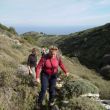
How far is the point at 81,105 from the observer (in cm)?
899

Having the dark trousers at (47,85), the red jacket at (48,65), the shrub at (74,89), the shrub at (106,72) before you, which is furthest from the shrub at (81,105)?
the shrub at (106,72)

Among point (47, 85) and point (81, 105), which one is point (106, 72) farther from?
point (81, 105)

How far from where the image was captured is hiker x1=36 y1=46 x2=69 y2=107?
365 inches

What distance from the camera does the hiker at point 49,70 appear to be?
9273 millimetres

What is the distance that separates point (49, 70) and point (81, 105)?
1.16 metres

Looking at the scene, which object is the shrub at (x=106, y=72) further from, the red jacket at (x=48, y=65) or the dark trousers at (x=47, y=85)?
the red jacket at (x=48, y=65)

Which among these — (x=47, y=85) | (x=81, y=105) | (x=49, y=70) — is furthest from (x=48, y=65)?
(x=81, y=105)

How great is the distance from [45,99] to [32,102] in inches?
19.4

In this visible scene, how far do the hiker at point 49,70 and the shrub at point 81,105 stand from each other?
1.75 feet

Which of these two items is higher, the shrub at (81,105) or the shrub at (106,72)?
the shrub at (81,105)

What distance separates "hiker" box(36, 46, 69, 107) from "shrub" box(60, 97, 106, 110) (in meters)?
0.53

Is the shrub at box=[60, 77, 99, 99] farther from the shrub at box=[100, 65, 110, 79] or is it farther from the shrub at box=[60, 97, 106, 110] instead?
the shrub at box=[100, 65, 110, 79]

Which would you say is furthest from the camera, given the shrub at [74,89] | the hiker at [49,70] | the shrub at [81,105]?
the shrub at [74,89]

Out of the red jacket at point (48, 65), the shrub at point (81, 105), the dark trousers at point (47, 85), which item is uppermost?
the red jacket at point (48, 65)
